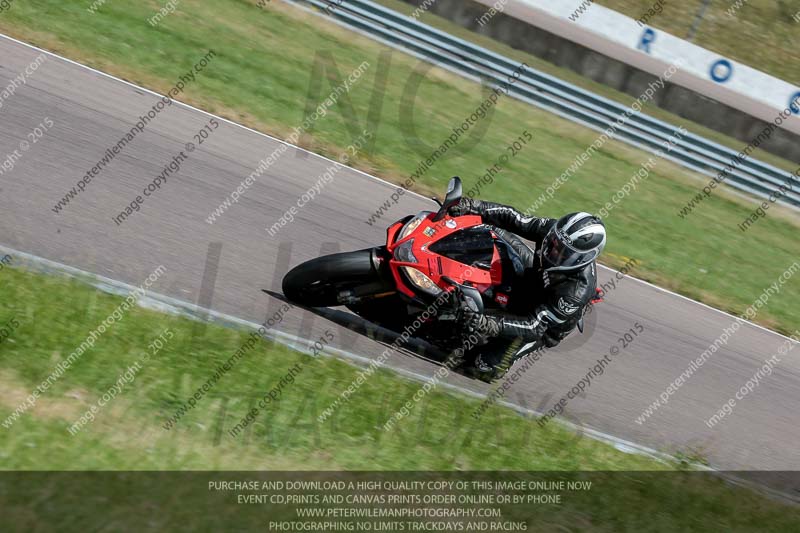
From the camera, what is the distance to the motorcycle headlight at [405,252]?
6.95 metres

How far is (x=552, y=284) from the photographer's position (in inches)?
287

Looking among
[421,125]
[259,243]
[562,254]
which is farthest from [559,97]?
[562,254]

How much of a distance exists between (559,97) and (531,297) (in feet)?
33.8

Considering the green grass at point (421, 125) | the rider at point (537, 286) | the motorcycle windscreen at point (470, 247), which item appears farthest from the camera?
the green grass at point (421, 125)

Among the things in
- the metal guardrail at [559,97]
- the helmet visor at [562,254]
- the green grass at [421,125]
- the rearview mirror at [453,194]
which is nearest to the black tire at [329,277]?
the rearview mirror at [453,194]

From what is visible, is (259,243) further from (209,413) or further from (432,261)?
(209,413)

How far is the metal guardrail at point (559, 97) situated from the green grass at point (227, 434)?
10.6m

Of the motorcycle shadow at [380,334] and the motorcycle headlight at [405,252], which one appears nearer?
the motorcycle headlight at [405,252]

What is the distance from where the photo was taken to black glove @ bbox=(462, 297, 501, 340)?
7.00 metres

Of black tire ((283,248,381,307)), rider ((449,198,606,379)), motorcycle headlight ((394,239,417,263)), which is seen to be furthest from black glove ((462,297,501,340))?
black tire ((283,248,381,307))

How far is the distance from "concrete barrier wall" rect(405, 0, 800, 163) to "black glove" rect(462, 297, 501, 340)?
12680 mm

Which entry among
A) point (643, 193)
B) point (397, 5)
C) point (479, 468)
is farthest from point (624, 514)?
point (397, 5)

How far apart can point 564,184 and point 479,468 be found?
8916mm

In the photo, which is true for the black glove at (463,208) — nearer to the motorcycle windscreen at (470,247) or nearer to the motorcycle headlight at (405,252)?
the motorcycle windscreen at (470,247)
